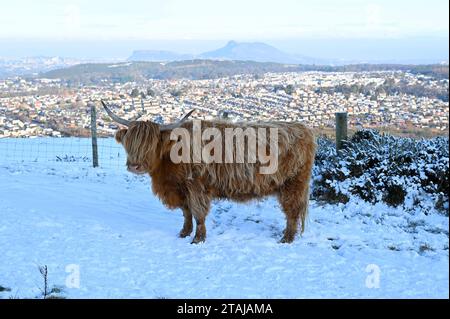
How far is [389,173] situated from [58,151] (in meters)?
9.02

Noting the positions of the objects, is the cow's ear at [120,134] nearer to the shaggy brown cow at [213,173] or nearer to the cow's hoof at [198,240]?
the shaggy brown cow at [213,173]

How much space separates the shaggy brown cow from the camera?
506cm

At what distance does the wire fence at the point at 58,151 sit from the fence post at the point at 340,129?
5.07m

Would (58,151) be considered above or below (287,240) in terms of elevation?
above

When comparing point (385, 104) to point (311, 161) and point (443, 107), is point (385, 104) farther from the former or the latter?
point (311, 161)

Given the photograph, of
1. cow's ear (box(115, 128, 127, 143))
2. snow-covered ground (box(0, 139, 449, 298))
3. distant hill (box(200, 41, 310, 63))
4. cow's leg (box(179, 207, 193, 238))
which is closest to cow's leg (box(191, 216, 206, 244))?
snow-covered ground (box(0, 139, 449, 298))

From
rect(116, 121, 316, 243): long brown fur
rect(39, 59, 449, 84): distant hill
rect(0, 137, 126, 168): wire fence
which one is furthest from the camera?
rect(39, 59, 449, 84): distant hill

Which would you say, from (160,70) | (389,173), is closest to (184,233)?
(389,173)

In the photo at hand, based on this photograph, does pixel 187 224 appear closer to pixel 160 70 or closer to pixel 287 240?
pixel 287 240

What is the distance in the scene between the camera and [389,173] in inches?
275

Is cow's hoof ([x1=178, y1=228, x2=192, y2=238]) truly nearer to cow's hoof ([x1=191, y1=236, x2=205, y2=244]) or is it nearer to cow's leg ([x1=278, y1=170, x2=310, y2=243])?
cow's hoof ([x1=191, y1=236, x2=205, y2=244])

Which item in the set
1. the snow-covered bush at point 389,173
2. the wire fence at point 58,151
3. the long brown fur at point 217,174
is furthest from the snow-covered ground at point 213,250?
the wire fence at point 58,151

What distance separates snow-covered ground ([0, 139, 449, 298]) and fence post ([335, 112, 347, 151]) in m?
1.68
